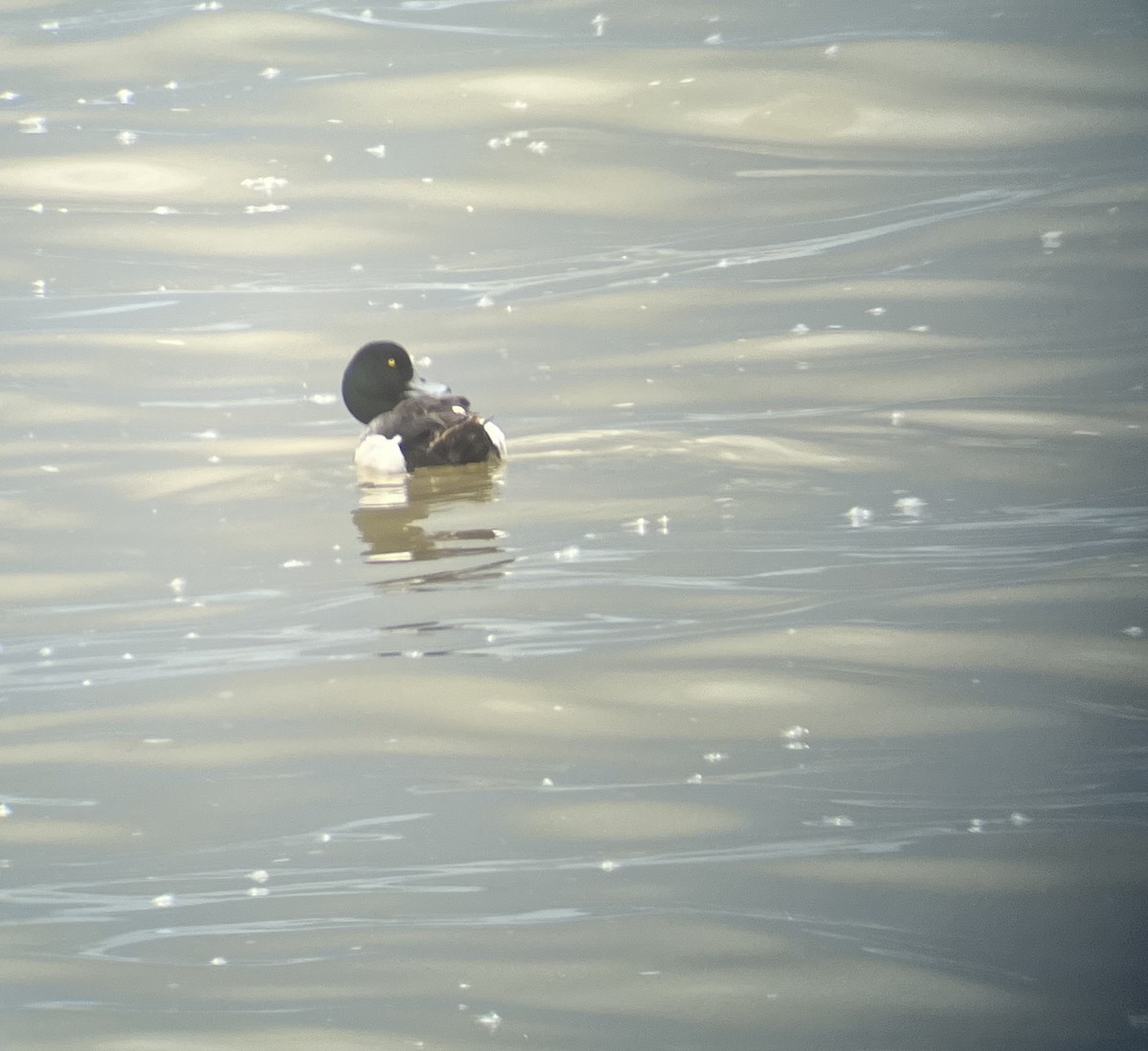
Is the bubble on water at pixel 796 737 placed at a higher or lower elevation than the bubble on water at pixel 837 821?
higher

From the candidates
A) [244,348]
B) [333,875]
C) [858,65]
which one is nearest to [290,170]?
[244,348]

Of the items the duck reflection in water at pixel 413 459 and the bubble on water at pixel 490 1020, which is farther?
the duck reflection in water at pixel 413 459

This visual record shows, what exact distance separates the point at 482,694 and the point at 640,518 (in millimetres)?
1619

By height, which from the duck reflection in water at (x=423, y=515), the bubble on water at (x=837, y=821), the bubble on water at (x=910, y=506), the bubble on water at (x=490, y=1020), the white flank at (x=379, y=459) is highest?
the white flank at (x=379, y=459)

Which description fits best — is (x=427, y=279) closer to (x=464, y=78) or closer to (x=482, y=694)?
(x=464, y=78)

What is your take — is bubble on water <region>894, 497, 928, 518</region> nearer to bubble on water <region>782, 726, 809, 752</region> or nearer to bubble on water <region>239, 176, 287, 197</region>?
bubble on water <region>782, 726, 809, 752</region>

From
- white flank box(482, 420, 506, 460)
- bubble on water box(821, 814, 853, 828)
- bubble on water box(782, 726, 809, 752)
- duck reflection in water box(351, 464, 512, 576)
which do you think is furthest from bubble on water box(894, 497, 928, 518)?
bubble on water box(821, 814, 853, 828)

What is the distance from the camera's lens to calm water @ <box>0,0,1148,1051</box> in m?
3.31

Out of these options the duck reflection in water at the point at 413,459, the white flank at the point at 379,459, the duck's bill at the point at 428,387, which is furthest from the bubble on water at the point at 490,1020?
the duck's bill at the point at 428,387

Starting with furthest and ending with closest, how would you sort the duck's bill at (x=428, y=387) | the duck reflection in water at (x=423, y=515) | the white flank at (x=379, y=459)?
the duck's bill at (x=428, y=387) → the white flank at (x=379, y=459) → the duck reflection in water at (x=423, y=515)

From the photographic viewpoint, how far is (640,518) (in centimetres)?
591

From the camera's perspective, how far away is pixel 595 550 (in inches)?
220

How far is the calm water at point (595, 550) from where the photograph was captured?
3309 millimetres

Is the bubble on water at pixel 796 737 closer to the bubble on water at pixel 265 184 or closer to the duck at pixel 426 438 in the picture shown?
the duck at pixel 426 438
